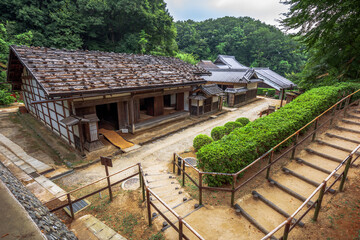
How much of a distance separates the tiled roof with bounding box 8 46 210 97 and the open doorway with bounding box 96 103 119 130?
2936 millimetres

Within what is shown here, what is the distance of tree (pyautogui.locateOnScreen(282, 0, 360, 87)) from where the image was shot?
7.97m

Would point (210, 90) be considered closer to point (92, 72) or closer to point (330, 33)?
point (330, 33)

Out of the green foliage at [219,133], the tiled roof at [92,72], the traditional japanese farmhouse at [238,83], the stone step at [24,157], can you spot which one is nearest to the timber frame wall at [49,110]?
the tiled roof at [92,72]

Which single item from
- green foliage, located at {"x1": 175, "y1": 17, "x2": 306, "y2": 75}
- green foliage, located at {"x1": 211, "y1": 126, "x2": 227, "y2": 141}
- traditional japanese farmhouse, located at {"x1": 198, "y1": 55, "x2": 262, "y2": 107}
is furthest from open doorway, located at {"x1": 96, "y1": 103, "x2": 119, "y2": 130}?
green foliage, located at {"x1": 175, "y1": 17, "x2": 306, "y2": 75}

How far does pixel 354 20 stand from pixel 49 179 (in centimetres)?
1578

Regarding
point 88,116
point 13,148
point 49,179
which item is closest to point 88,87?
point 88,116

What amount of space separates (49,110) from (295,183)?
14421 mm

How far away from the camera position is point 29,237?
209 centimetres

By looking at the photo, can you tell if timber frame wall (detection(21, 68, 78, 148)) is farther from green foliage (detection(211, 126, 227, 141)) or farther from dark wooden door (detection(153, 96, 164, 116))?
green foliage (detection(211, 126, 227, 141))

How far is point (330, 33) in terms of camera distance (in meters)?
9.04

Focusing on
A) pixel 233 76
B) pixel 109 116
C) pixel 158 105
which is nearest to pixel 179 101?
pixel 158 105

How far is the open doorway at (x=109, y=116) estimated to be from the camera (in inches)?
508

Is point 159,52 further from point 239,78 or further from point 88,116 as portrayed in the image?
point 88,116

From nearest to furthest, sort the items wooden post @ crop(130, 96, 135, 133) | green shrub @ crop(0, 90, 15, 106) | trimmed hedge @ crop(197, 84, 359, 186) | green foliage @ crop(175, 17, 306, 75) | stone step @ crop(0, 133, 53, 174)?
trimmed hedge @ crop(197, 84, 359, 186) → stone step @ crop(0, 133, 53, 174) → wooden post @ crop(130, 96, 135, 133) → green shrub @ crop(0, 90, 15, 106) → green foliage @ crop(175, 17, 306, 75)
